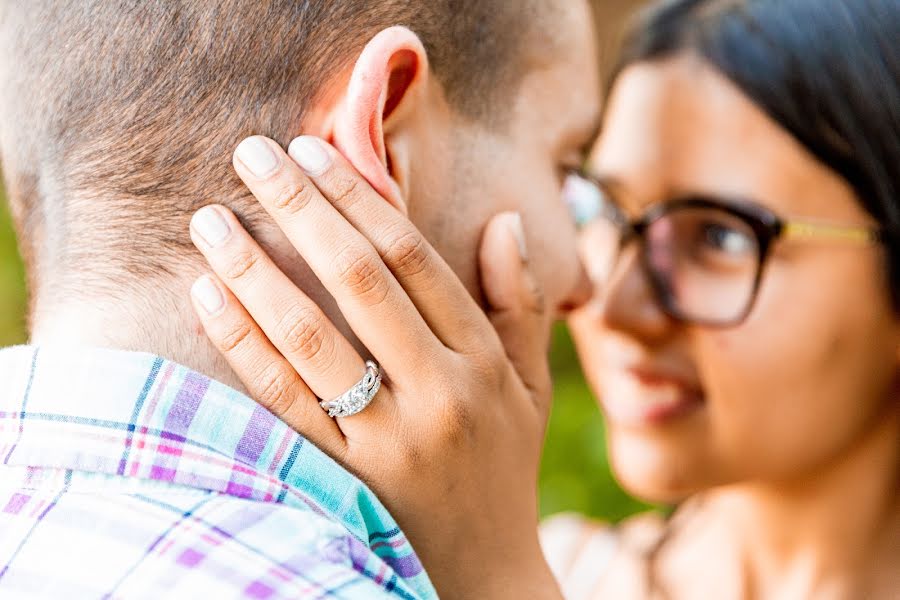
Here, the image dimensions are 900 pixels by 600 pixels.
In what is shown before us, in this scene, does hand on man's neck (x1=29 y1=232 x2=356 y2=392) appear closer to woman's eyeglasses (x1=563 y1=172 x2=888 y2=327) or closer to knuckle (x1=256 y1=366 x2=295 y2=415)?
knuckle (x1=256 y1=366 x2=295 y2=415)

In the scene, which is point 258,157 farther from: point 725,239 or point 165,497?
point 725,239

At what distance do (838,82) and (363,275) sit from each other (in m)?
1.11

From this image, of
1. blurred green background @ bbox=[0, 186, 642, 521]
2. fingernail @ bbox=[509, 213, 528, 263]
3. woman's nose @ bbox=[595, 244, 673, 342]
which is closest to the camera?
fingernail @ bbox=[509, 213, 528, 263]

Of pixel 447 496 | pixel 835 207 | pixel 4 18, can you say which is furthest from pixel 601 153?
pixel 4 18

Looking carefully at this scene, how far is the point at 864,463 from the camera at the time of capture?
1987 millimetres

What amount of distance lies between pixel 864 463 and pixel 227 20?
162cm

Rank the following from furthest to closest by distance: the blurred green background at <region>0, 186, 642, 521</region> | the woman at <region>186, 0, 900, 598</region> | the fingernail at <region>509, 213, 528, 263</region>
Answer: the blurred green background at <region>0, 186, 642, 521</region>
the fingernail at <region>509, 213, 528, 263</region>
the woman at <region>186, 0, 900, 598</region>

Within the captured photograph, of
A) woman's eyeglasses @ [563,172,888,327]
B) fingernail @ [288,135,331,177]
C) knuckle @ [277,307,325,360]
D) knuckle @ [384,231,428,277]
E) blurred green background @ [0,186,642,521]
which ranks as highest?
fingernail @ [288,135,331,177]

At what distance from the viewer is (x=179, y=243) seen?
123 centimetres

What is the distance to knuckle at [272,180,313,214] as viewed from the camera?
1.19 metres

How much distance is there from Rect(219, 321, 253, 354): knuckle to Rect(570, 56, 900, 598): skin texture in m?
1.03

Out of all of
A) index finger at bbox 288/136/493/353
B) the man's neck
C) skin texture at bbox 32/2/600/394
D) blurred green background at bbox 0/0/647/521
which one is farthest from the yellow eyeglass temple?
blurred green background at bbox 0/0/647/521

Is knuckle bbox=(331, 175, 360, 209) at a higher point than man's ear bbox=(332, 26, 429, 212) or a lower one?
lower

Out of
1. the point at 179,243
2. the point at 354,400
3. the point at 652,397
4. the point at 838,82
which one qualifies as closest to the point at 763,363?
the point at 652,397
